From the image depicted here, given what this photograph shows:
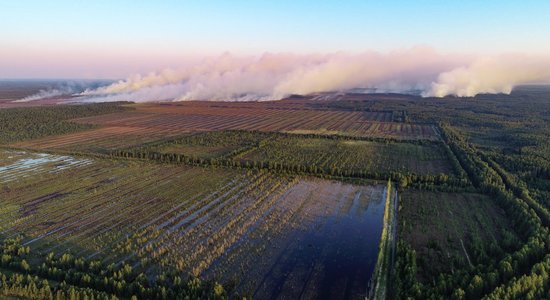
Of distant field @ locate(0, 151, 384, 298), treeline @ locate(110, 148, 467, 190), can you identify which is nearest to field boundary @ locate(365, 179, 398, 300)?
distant field @ locate(0, 151, 384, 298)

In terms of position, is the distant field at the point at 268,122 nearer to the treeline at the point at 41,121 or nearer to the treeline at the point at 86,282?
the treeline at the point at 41,121

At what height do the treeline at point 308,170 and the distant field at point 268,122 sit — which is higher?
the distant field at point 268,122

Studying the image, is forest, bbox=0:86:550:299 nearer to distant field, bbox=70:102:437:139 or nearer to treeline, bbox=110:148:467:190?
treeline, bbox=110:148:467:190

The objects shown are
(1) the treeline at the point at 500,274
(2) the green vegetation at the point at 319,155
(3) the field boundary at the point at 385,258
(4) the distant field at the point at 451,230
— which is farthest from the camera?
(2) the green vegetation at the point at 319,155

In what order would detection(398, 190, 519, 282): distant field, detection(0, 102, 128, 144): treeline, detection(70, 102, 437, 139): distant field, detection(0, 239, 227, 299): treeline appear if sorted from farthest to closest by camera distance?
detection(70, 102, 437, 139): distant field → detection(0, 102, 128, 144): treeline → detection(398, 190, 519, 282): distant field → detection(0, 239, 227, 299): treeline

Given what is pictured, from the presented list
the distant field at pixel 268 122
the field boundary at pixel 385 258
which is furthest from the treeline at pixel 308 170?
the distant field at pixel 268 122

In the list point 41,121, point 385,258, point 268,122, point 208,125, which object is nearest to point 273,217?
point 385,258

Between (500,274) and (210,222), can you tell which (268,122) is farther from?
(500,274)
